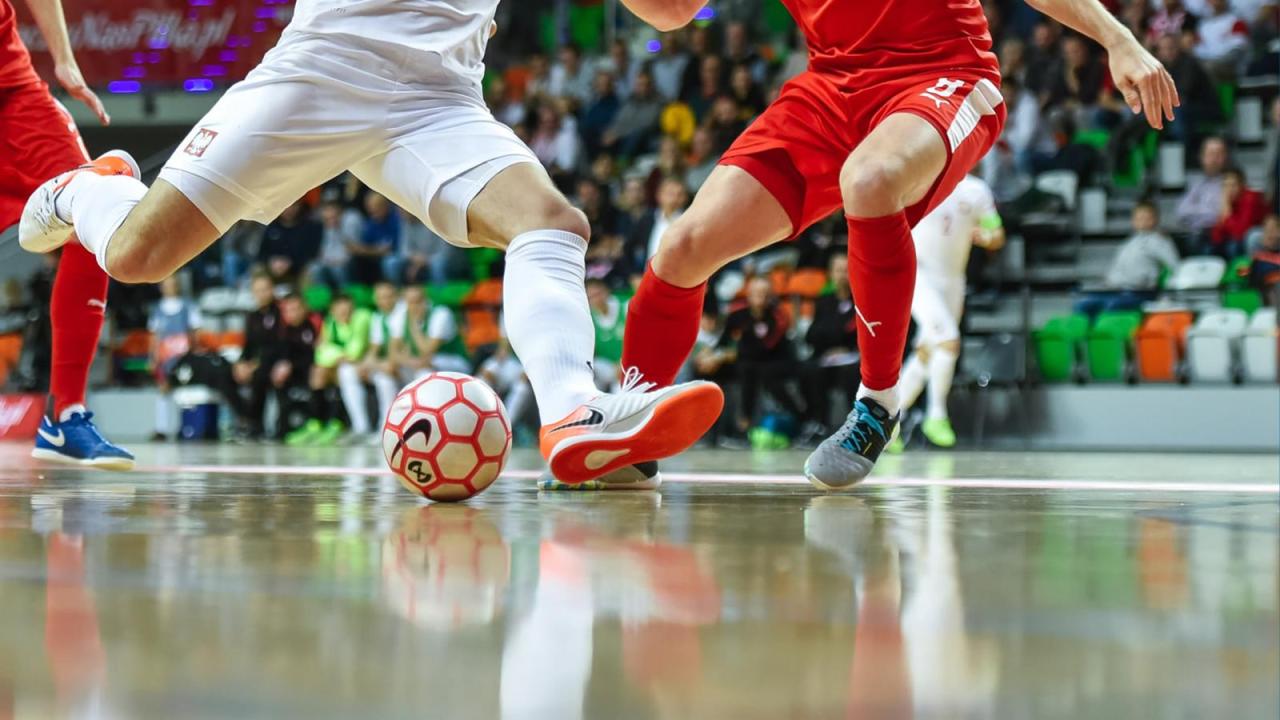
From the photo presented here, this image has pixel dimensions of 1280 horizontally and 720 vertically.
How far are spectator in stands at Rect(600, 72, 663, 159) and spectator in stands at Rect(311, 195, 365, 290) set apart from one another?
230 centimetres

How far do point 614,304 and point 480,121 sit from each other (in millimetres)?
6663

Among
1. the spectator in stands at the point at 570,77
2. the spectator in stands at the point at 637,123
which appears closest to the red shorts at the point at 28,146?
the spectator in stands at the point at 637,123

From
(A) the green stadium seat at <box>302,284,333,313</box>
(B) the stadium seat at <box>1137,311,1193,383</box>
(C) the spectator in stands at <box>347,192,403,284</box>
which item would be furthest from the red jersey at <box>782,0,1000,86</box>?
(A) the green stadium seat at <box>302,284,333,313</box>

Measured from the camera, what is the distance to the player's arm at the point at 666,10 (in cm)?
320

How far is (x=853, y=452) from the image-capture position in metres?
3.18

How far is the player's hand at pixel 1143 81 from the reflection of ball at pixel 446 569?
1.60m

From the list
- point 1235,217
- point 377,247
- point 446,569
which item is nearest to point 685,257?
point 446,569

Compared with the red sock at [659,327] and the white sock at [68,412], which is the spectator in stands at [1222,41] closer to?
the red sock at [659,327]

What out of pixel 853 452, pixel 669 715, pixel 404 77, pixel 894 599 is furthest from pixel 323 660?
pixel 853 452

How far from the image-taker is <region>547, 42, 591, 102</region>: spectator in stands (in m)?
13.3

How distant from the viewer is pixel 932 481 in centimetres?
374

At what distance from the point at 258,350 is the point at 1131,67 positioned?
8.85 m

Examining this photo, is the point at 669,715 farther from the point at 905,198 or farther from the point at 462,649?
the point at 905,198

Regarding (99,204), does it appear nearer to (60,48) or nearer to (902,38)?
(60,48)
